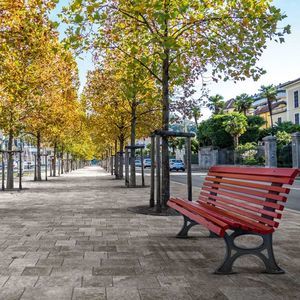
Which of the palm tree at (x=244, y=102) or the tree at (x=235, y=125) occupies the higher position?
the palm tree at (x=244, y=102)

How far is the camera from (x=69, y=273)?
4762mm

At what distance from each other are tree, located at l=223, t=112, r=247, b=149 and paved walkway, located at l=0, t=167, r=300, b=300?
49691 mm

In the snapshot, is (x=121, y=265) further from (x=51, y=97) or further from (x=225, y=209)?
(x=51, y=97)

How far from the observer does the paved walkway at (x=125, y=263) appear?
13.4 feet

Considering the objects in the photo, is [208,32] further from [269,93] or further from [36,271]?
[269,93]

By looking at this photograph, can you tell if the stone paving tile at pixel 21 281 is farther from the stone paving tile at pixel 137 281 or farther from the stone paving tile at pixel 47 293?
the stone paving tile at pixel 137 281

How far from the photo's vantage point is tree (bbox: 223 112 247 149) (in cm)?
5778

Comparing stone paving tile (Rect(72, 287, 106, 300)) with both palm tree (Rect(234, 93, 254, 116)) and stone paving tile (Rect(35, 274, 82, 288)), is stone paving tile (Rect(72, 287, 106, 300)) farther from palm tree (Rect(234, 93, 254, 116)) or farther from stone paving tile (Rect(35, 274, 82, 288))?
palm tree (Rect(234, 93, 254, 116))

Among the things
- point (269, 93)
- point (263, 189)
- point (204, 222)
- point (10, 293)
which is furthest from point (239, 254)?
point (269, 93)

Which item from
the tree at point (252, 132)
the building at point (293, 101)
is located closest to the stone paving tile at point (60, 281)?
the building at point (293, 101)

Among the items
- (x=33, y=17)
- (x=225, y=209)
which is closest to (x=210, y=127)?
(x=33, y=17)

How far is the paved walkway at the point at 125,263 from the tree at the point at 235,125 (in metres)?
49.7

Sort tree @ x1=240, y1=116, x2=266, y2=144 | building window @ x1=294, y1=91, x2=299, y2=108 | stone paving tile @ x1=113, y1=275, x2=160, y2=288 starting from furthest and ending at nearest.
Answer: tree @ x1=240, y1=116, x2=266, y2=144
building window @ x1=294, y1=91, x2=299, y2=108
stone paving tile @ x1=113, y1=275, x2=160, y2=288

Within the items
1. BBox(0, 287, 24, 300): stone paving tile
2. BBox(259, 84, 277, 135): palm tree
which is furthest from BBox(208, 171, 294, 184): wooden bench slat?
BBox(259, 84, 277, 135): palm tree
